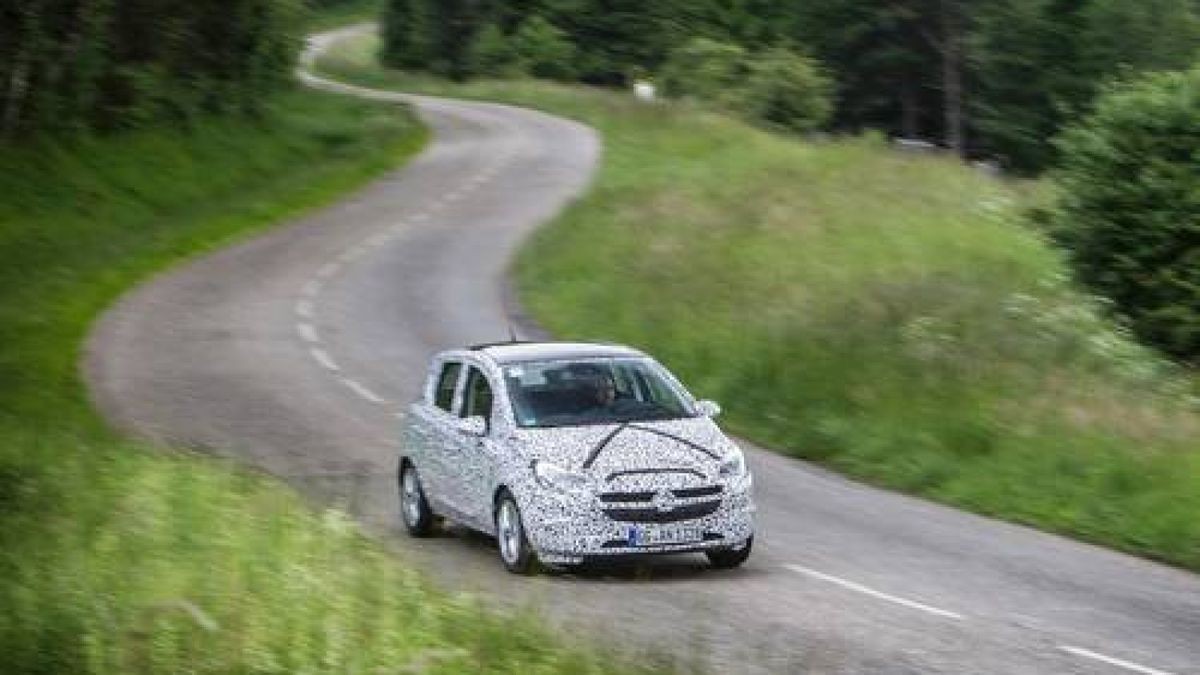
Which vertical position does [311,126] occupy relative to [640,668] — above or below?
below

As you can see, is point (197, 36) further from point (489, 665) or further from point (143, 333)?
point (489, 665)

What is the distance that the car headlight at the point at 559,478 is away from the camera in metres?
14.8

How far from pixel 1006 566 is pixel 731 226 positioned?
21.5 meters

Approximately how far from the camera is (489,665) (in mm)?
8805

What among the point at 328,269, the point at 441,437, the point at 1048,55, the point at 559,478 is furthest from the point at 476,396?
the point at 1048,55

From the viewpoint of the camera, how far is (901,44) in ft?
330

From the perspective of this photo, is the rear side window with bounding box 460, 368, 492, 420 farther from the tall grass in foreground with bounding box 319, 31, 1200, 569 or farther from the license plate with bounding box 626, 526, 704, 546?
the tall grass in foreground with bounding box 319, 31, 1200, 569

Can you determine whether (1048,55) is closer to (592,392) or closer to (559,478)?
(592,392)

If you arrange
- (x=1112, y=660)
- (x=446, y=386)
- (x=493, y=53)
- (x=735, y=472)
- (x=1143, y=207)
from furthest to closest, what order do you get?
(x=493, y=53)
(x=1143, y=207)
(x=446, y=386)
(x=735, y=472)
(x=1112, y=660)

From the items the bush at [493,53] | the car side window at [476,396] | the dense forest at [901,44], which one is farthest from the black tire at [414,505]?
the bush at [493,53]

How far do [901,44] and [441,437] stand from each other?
8652 cm

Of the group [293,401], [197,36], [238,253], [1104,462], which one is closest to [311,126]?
[197,36]

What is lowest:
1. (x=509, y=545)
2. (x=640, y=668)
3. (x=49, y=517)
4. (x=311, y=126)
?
(x=311, y=126)

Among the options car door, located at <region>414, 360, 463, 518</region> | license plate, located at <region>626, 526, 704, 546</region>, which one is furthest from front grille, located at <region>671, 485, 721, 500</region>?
car door, located at <region>414, 360, 463, 518</region>
